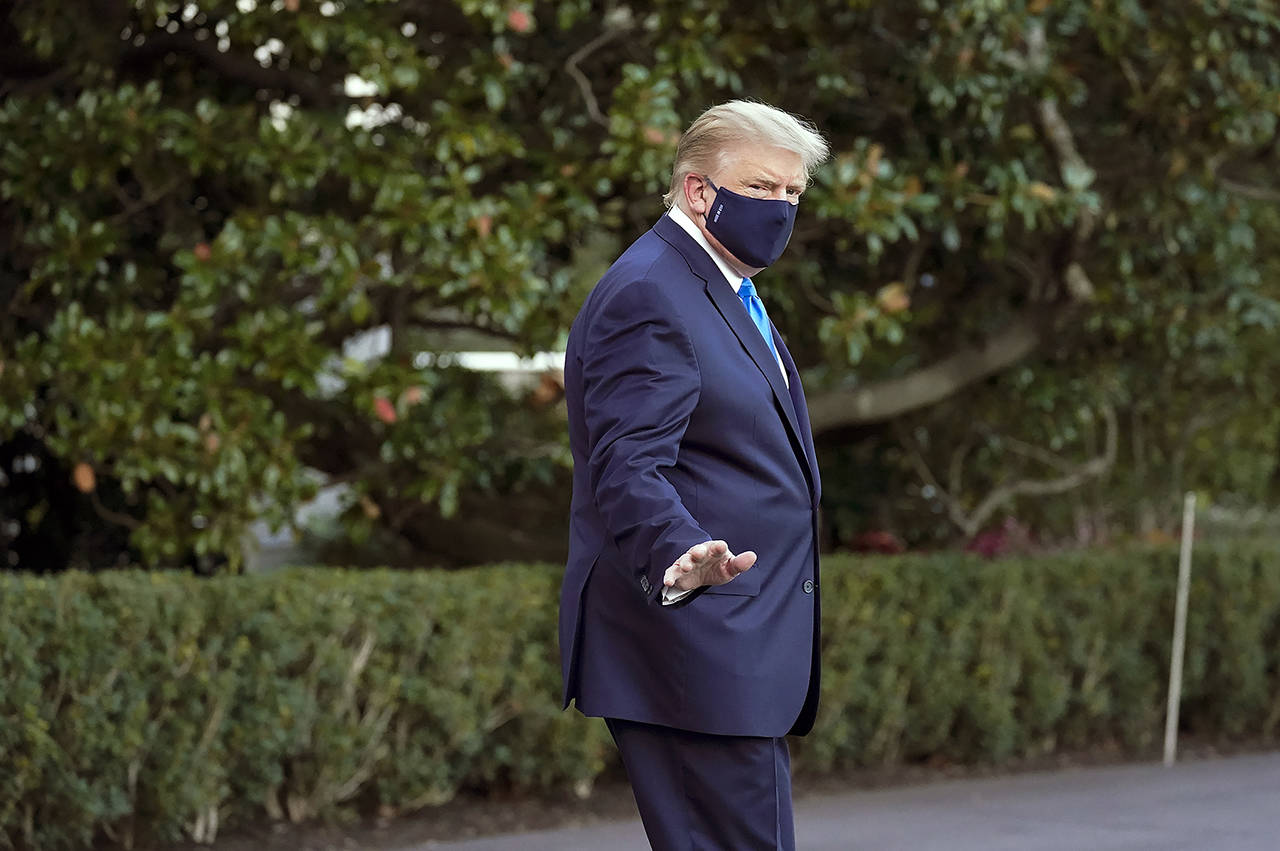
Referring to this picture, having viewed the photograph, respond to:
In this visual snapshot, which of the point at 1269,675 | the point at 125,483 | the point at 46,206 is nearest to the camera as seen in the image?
the point at 125,483

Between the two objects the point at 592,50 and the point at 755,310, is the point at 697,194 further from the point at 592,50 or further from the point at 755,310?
the point at 592,50

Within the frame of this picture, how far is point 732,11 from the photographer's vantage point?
25.3ft

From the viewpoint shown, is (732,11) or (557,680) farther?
(732,11)

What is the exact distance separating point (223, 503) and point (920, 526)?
5180 millimetres

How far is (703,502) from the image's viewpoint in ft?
10.3

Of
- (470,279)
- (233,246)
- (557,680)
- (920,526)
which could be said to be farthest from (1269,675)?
(233,246)

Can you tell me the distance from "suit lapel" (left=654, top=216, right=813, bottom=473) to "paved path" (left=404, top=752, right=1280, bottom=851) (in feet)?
11.7

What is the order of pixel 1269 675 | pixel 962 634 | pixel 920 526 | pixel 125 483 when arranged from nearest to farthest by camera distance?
pixel 125 483 < pixel 962 634 < pixel 1269 675 < pixel 920 526

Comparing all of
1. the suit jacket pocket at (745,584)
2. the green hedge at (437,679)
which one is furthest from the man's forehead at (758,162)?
the green hedge at (437,679)

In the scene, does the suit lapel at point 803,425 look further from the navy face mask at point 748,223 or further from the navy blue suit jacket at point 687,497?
the navy face mask at point 748,223

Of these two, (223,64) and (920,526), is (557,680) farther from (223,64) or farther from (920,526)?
(920,526)

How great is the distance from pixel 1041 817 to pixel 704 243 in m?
4.70

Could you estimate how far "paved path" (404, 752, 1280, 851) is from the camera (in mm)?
6711

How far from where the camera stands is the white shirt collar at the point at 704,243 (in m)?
3.32
